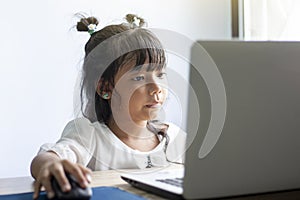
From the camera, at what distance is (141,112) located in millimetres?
1340

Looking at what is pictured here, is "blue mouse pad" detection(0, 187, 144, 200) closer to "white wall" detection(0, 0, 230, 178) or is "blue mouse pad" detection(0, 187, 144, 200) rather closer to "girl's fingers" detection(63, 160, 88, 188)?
"girl's fingers" detection(63, 160, 88, 188)

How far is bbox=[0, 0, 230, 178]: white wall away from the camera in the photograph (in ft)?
6.45

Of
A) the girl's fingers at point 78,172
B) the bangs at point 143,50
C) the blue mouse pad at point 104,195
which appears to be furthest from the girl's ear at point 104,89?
the girl's fingers at point 78,172

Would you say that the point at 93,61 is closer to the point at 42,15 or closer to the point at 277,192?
the point at 42,15

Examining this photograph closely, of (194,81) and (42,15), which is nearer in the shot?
(194,81)

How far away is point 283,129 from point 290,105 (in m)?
0.04

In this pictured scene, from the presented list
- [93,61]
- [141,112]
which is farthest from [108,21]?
[141,112]

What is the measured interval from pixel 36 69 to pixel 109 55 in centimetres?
69

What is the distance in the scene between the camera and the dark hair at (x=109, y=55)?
1369 mm

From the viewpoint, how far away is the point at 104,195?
76 centimetres

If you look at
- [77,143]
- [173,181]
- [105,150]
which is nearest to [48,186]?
[173,181]

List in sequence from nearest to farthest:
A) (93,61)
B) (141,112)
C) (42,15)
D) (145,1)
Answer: (141,112) < (93,61) < (42,15) < (145,1)

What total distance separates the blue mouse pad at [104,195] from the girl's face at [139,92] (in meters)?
0.52

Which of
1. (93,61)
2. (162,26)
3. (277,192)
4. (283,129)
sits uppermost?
(162,26)
